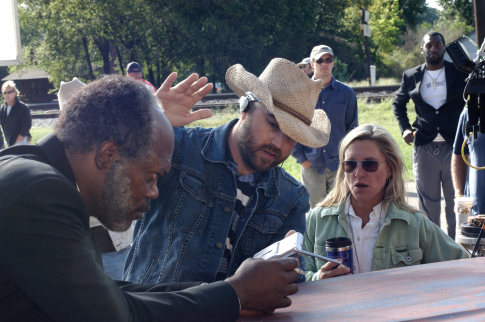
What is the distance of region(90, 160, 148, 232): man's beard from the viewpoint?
1562mm

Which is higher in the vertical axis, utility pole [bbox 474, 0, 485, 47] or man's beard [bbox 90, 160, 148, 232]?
utility pole [bbox 474, 0, 485, 47]

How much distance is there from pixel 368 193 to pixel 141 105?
6.17 feet

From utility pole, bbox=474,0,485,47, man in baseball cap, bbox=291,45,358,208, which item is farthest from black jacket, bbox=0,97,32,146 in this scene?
utility pole, bbox=474,0,485,47

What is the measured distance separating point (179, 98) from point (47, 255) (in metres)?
1.55

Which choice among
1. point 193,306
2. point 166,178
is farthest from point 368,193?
point 193,306

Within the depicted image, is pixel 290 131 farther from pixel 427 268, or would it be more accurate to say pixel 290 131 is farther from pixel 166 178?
pixel 427 268

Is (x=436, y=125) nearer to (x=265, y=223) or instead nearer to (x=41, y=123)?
(x=265, y=223)

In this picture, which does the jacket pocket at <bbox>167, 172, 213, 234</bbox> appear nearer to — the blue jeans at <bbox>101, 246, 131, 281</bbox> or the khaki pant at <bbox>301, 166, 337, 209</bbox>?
the blue jeans at <bbox>101, 246, 131, 281</bbox>

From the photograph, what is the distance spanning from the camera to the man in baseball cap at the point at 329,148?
598 centimetres

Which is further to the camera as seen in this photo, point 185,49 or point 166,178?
point 185,49

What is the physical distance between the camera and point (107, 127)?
1498 millimetres

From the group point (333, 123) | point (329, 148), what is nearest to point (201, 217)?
point (329, 148)

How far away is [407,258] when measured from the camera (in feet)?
9.30

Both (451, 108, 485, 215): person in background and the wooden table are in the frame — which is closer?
the wooden table
